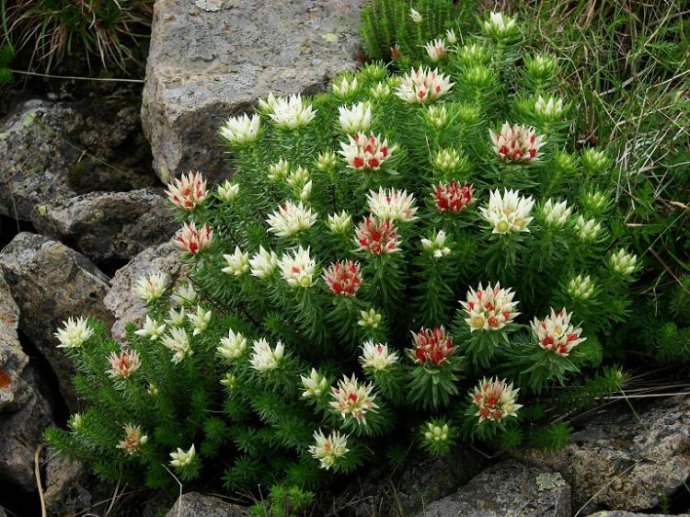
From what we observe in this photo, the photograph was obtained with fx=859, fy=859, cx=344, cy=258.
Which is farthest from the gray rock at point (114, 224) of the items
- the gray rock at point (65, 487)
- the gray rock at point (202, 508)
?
the gray rock at point (202, 508)

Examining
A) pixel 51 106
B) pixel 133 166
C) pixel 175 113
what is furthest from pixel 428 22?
pixel 51 106

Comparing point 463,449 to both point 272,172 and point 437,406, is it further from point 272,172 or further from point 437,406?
point 272,172

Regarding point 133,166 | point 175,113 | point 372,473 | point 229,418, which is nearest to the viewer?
point 372,473

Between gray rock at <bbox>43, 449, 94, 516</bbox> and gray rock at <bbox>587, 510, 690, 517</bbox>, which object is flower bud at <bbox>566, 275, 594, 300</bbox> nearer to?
gray rock at <bbox>587, 510, 690, 517</bbox>

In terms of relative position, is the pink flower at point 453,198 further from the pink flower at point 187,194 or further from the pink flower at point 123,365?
the pink flower at point 123,365

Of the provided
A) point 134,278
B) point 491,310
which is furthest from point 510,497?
point 134,278

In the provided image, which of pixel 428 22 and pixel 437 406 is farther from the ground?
pixel 428 22

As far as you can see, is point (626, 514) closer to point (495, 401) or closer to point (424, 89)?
point (495, 401)
